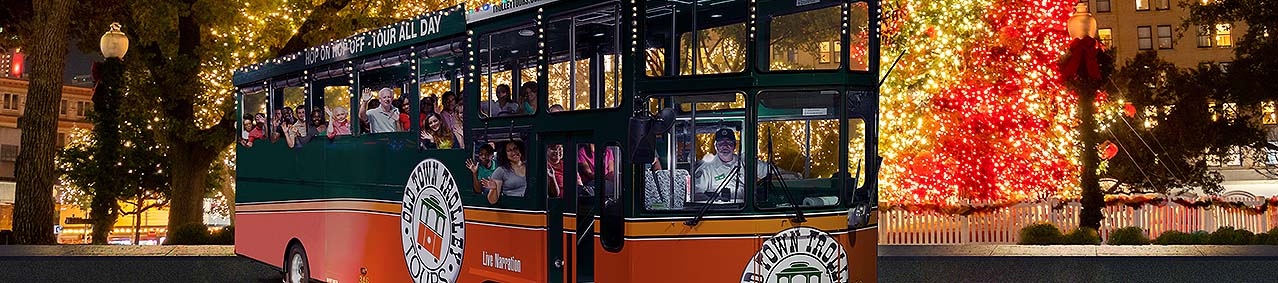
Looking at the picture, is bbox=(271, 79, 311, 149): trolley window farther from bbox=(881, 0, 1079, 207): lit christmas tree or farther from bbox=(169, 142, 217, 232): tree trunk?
bbox=(881, 0, 1079, 207): lit christmas tree

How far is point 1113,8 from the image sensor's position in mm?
79812

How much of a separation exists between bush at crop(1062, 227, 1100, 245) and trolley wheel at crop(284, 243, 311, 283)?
11826 millimetres

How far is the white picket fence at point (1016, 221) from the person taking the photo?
25.6 metres

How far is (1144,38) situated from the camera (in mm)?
79688

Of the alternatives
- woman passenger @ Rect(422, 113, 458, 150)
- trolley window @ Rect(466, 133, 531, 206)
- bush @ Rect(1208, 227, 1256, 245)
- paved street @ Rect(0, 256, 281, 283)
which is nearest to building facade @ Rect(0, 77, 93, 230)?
paved street @ Rect(0, 256, 281, 283)

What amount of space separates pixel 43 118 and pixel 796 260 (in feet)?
61.3

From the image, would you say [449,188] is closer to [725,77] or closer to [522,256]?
[522,256]

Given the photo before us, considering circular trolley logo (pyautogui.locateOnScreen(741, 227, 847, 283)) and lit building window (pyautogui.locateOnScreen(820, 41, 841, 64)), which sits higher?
lit building window (pyautogui.locateOnScreen(820, 41, 841, 64))

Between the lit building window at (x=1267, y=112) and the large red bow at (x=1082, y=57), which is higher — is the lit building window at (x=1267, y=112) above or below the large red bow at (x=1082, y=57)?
above

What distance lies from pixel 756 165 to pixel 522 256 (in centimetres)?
236

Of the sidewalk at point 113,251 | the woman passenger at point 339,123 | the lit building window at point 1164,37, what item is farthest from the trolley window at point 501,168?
the lit building window at point 1164,37

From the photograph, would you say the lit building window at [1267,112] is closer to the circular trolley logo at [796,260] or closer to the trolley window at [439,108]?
the trolley window at [439,108]

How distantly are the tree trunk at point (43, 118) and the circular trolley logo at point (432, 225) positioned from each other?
44.3 ft

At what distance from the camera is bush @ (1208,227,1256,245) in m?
21.1
